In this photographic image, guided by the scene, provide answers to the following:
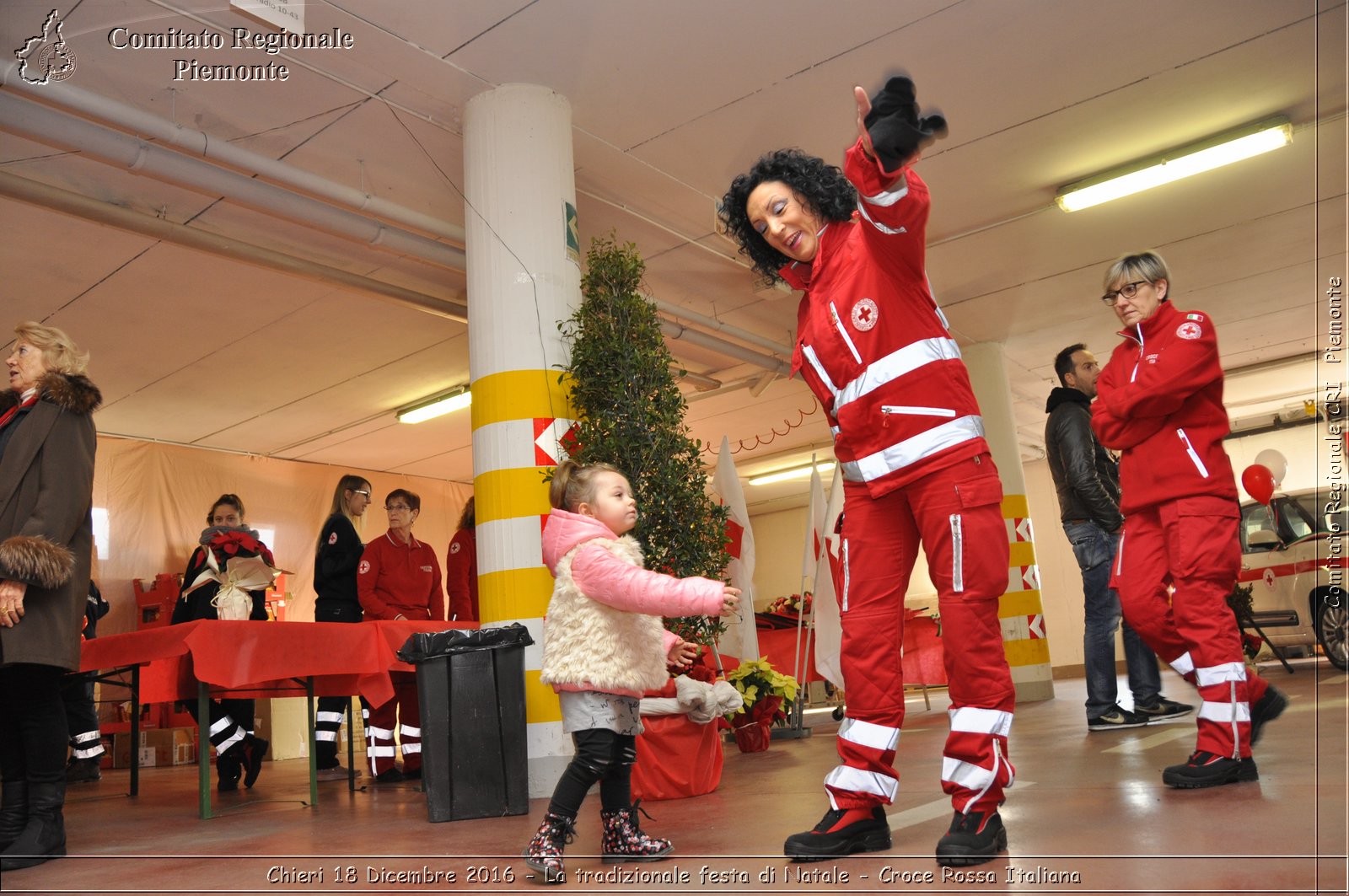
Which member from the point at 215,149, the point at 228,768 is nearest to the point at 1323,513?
the point at 228,768

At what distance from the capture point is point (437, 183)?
6.47 m

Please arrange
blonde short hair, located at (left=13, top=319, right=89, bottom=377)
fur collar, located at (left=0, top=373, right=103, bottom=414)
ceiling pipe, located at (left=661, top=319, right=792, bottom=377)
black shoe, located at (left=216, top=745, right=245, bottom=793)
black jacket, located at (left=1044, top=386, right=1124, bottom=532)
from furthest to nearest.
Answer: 1. ceiling pipe, located at (left=661, top=319, right=792, bottom=377)
2. black shoe, located at (left=216, top=745, right=245, bottom=793)
3. black jacket, located at (left=1044, top=386, right=1124, bottom=532)
4. blonde short hair, located at (left=13, top=319, right=89, bottom=377)
5. fur collar, located at (left=0, top=373, right=103, bottom=414)

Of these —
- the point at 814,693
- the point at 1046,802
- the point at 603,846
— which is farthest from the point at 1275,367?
the point at 603,846

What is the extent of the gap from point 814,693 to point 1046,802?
39.5 ft

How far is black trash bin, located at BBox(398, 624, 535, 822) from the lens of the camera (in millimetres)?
3824

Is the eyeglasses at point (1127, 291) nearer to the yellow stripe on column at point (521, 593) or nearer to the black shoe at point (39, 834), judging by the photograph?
the yellow stripe on column at point (521, 593)

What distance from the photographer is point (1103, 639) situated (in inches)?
211

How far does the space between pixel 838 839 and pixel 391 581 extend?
4541mm

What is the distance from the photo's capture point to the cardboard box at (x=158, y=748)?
393 inches

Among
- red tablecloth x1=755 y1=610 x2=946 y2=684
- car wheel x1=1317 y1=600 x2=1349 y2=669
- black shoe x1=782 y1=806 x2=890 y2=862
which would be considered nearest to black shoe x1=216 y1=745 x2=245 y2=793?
red tablecloth x1=755 y1=610 x2=946 y2=684

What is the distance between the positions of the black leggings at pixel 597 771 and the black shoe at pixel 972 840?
2.86 ft

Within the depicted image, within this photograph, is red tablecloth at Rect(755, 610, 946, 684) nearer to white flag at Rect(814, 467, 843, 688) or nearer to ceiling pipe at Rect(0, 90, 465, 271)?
white flag at Rect(814, 467, 843, 688)

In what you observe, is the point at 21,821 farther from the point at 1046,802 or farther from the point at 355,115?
the point at 355,115

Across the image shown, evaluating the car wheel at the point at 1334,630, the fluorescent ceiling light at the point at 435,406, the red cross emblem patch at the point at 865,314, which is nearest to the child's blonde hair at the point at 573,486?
the red cross emblem patch at the point at 865,314
